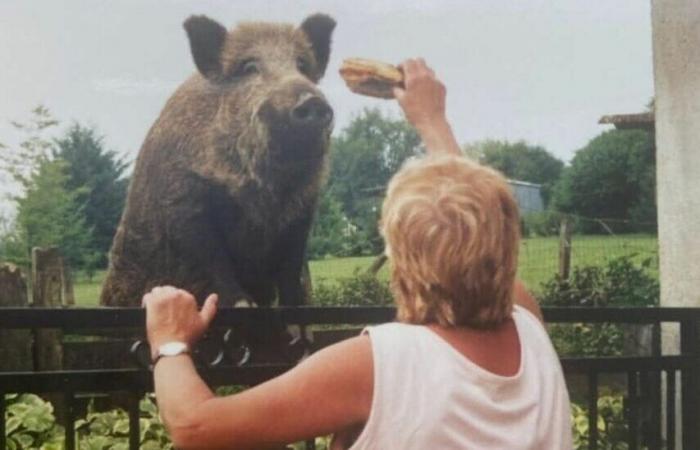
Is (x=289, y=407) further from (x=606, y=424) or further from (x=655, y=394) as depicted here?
(x=606, y=424)

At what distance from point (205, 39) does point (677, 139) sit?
3.93 feet

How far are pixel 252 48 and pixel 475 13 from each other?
22.7 inches

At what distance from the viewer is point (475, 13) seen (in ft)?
8.18

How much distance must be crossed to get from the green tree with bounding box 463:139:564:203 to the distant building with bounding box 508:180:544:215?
12 millimetres

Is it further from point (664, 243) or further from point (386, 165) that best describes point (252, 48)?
point (664, 243)

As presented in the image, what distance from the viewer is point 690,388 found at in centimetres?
252

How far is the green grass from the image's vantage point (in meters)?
2.30

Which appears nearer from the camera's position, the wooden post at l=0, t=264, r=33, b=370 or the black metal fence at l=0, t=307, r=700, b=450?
the black metal fence at l=0, t=307, r=700, b=450

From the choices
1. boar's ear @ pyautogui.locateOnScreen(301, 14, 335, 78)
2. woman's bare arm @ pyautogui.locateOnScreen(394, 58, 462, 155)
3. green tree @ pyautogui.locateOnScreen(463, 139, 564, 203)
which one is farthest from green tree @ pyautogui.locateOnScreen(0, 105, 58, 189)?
green tree @ pyautogui.locateOnScreen(463, 139, 564, 203)

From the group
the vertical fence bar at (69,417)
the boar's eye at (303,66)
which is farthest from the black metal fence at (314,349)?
the boar's eye at (303,66)

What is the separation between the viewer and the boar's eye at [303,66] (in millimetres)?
2190

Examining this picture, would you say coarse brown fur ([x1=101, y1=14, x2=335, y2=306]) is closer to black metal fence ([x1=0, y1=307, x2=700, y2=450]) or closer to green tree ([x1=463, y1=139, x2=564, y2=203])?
black metal fence ([x1=0, y1=307, x2=700, y2=450])

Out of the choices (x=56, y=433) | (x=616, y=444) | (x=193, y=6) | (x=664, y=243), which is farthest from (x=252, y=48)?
(x=616, y=444)

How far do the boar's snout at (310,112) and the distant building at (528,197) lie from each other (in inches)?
20.9
